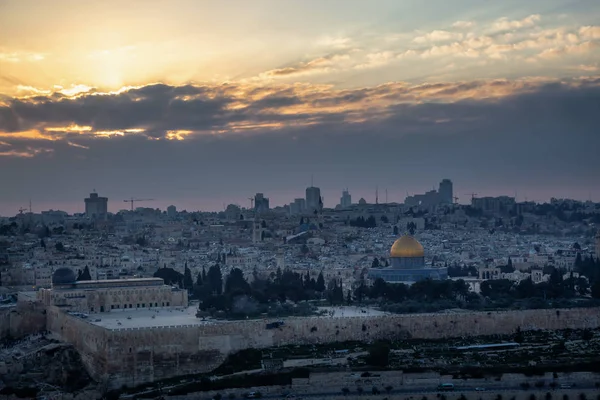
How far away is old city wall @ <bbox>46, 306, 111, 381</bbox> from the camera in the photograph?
41.2m

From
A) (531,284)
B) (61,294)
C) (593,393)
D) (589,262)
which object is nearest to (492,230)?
(589,262)

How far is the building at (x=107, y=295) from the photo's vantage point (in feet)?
165

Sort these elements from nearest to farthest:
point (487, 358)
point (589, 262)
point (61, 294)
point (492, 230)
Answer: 1. point (487, 358)
2. point (61, 294)
3. point (589, 262)
4. point (492, 230)

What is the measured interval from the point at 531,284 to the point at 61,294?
18407 millimetres

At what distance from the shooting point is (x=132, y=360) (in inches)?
1610

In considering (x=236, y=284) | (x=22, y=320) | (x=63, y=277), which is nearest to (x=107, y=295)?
(x=63, y=277)

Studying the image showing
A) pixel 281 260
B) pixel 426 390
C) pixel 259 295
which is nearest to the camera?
pixel 426 390

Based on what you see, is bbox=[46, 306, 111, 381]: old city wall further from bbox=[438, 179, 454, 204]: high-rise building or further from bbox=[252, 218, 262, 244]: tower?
bbox=[438, 179, 454, 204]: high-rise building

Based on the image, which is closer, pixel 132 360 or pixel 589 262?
pixel 132 360

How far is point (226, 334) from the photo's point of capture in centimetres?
4250

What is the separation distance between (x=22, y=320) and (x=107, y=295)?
3.41 metres

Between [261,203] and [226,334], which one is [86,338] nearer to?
[226,334]

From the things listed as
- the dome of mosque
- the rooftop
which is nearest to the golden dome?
the rooftop

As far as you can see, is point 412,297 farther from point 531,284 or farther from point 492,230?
point 492,230
